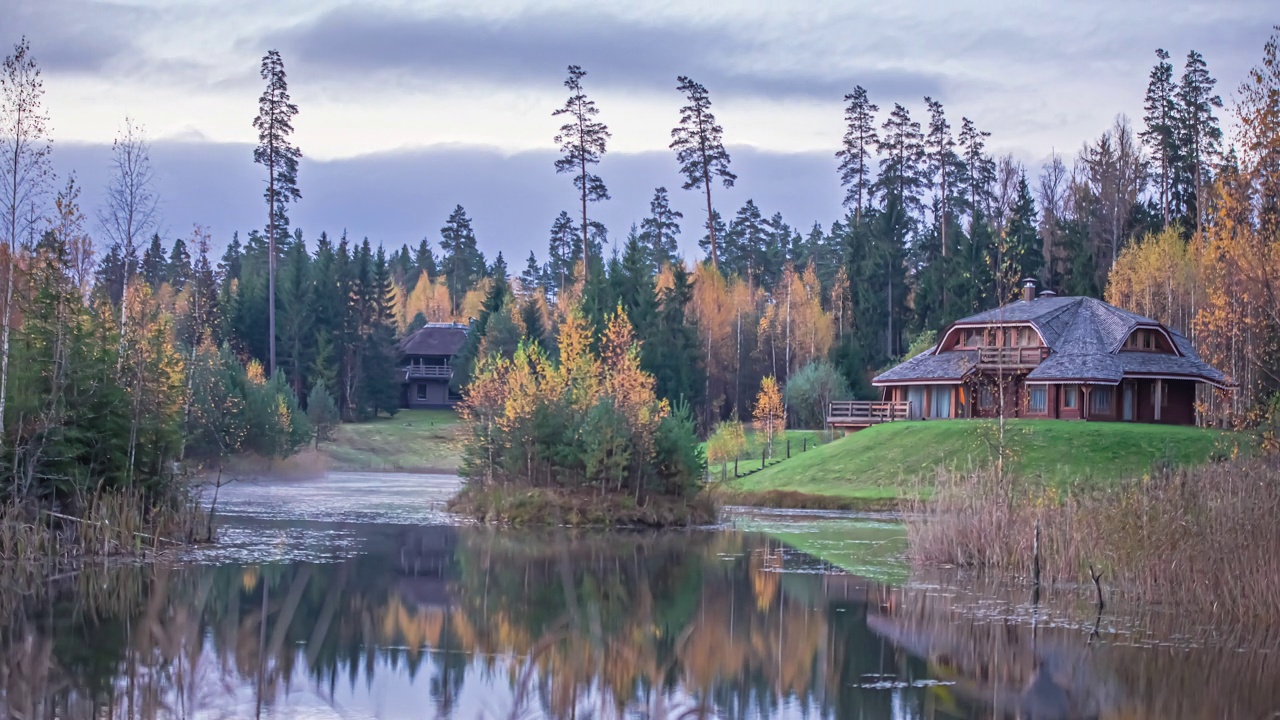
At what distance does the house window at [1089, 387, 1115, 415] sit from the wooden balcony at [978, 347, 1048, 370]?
3.14 m

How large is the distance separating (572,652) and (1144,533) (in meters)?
10.1

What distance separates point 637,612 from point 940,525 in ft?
27.6

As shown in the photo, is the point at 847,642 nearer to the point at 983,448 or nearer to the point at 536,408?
the point at 536,408

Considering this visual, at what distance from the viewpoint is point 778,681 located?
738 inches

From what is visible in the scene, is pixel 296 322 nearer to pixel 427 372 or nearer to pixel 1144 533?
pixel 427 372

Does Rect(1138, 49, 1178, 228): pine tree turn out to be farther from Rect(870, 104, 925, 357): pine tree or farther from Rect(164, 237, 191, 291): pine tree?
Rect(164, 237, 191, 291): pine tree

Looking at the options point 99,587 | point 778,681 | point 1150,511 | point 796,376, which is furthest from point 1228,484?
point 796,376

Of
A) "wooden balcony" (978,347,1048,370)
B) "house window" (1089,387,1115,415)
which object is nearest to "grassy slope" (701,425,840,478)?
"wooden balcony" (978,347,1048,370)

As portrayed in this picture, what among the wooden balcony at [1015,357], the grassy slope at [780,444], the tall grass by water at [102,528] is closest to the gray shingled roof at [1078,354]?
the wooden balcony at [1015,357]

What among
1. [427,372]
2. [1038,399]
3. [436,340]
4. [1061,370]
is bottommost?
[1038,399]

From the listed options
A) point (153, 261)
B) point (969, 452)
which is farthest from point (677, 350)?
point (153, 261)

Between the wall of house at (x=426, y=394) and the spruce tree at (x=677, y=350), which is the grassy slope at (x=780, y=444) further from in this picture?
the wall of house at (x=426, y=394)

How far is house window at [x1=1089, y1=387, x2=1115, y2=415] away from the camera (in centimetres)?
6112

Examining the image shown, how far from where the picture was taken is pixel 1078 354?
6194 centimetres
